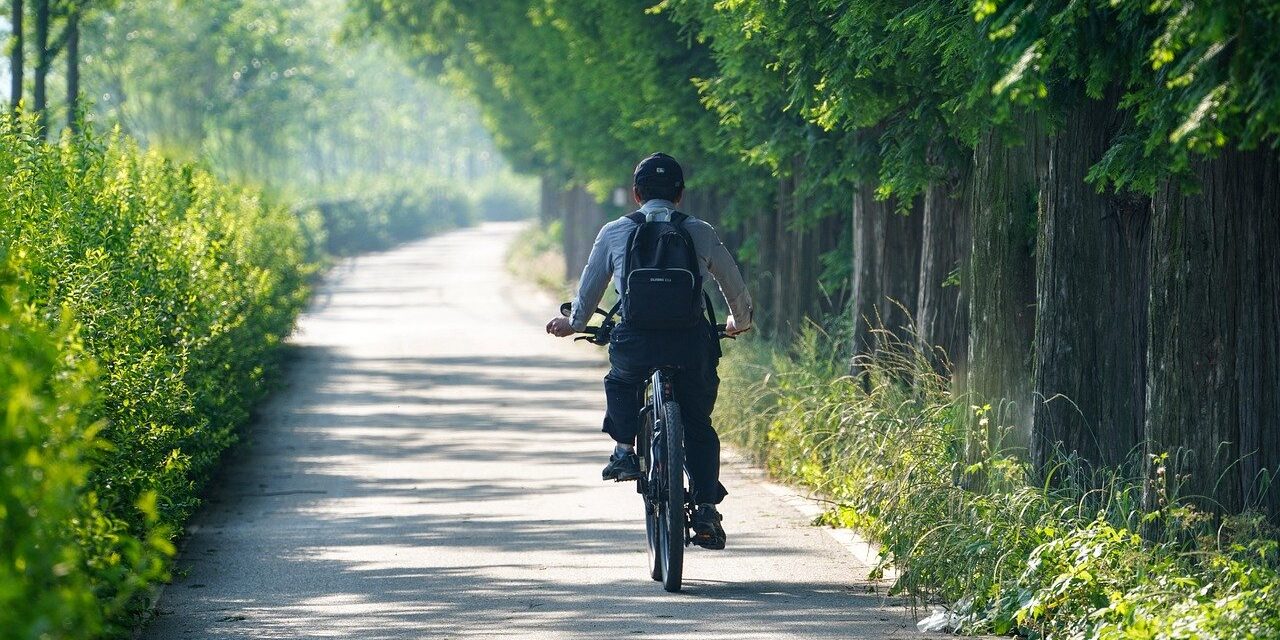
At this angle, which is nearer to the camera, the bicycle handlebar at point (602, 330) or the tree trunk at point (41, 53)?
the bicycle handlebar at point (602, 330)

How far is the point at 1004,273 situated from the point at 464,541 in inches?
121

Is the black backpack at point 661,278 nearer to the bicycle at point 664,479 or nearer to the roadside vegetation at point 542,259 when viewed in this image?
the bicycle at point 664,479

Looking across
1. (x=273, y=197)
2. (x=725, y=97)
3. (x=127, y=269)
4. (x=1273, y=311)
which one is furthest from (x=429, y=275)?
(x=1273, y=311)

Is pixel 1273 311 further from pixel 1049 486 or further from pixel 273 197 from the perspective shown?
pixel 273 197

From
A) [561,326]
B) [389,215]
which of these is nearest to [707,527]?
[561,326]

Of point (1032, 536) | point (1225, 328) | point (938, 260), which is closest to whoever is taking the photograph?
point (1225, 328)

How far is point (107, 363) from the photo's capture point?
824cm

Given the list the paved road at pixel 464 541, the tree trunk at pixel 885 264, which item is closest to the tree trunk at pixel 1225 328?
the paved road at pixel 464 541

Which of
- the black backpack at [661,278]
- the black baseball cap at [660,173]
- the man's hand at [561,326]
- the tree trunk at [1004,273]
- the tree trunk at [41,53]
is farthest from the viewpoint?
→ the tree trunk at [41,53]

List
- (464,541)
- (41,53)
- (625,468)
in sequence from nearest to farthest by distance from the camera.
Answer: (625,468)
(464,541)
(41,53)

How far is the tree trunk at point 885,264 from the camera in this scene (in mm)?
13398

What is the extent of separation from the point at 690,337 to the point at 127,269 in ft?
10.2

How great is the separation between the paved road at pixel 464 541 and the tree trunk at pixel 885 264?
142cm

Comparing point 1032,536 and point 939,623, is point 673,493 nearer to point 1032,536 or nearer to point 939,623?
point 939,623
